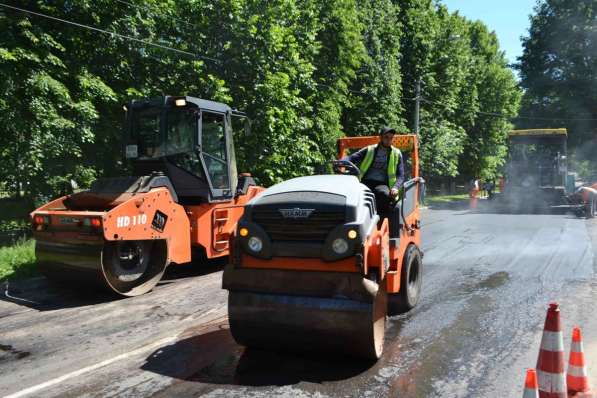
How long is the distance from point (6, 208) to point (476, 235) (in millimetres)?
14101

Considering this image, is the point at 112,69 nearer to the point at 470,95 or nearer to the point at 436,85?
the point at 436,85

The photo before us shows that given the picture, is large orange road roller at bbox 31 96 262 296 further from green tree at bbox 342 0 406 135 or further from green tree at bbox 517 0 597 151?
green tree at bbox 517 0 597 151

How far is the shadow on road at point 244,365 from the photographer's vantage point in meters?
4.18

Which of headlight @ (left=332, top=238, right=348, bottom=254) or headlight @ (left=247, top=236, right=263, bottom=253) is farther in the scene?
headlight @ (left=247, top=236, right=263, bottom=253)

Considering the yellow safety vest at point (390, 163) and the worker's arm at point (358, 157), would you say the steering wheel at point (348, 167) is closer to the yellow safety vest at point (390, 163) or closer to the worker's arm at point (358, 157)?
the yellow safety vest at point (390, 163)

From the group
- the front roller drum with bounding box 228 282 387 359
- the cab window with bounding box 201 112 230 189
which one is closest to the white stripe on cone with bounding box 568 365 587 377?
the front roller drum with bounding box 228 282 387 359

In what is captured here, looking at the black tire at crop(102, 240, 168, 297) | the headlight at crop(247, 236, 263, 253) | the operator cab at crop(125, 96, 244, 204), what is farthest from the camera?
the operator cab at crop(125, 96, 244, 204)

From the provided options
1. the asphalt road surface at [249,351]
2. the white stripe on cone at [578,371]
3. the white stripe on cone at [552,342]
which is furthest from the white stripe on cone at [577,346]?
the asphalt road surface at [249,351]

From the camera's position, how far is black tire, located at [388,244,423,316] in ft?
19.0

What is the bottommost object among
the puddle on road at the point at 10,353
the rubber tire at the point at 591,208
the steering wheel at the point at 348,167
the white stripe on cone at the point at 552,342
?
the puddle on road at the point at 10,353

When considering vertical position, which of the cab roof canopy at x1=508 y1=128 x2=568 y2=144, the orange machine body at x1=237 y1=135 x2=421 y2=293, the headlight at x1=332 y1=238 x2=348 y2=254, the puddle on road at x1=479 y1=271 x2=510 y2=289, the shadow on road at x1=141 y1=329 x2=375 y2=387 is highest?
the cab roof canopy at x1=508 y1=128 x2=568 y2=144

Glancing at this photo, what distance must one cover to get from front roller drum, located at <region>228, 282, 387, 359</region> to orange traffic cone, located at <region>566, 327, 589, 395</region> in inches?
59.6

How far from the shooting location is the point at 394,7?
26203 millimetres

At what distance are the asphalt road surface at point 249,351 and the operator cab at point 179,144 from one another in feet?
5.11
